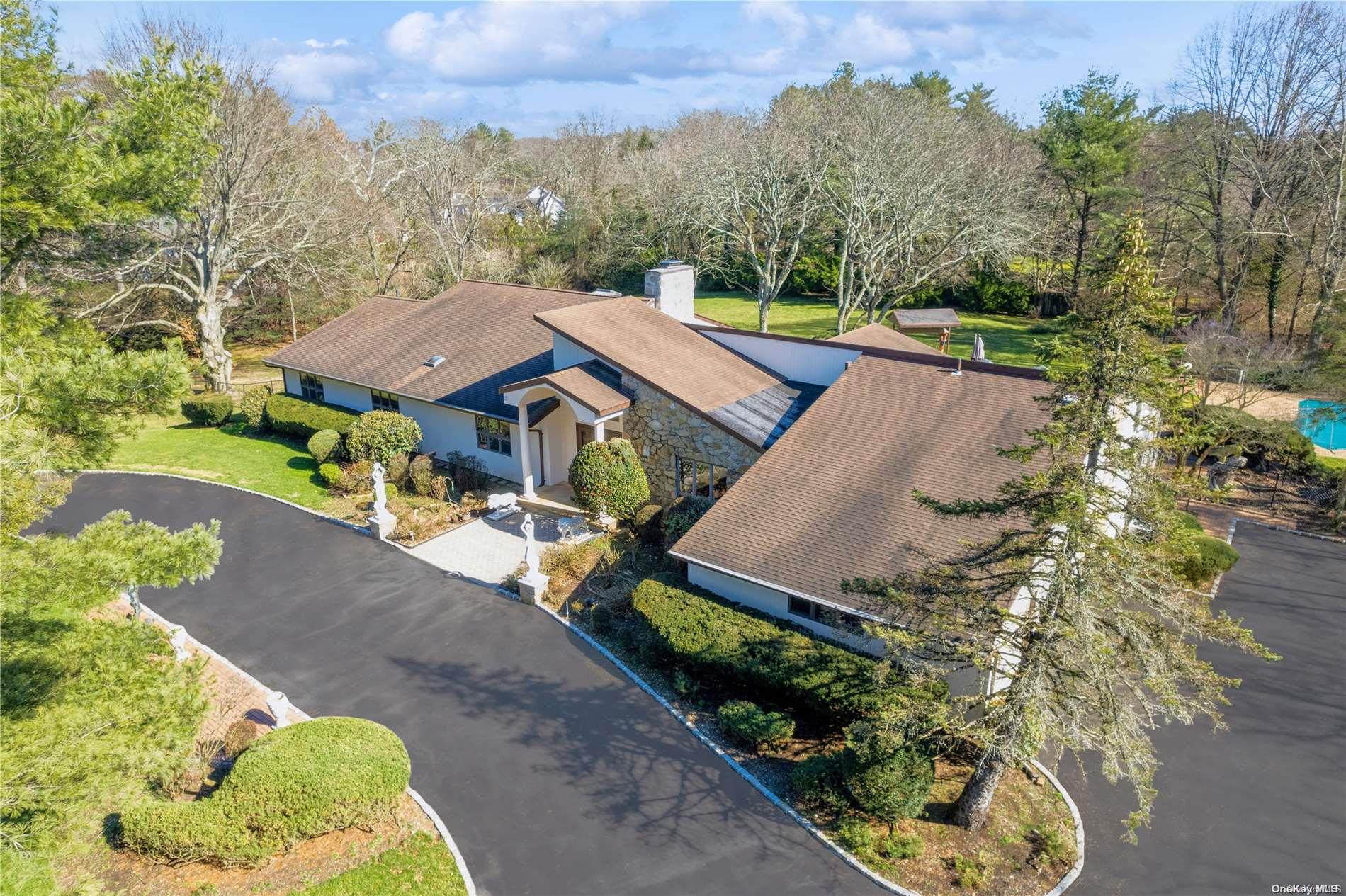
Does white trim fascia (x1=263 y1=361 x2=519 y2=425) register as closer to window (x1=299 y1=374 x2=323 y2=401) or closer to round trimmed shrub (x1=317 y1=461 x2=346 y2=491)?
window (x1=299 y1=374 x2=323 y2=401)

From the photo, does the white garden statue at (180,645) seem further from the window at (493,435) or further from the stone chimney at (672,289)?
the stone chimney at (672,289)

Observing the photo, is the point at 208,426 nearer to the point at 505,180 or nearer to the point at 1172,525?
the point at 1172,525

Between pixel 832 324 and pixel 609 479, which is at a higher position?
pixel 832 324

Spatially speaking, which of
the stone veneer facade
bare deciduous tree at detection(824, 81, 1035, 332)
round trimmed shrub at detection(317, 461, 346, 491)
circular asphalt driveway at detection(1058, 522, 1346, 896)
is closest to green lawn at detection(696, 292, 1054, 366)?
bare deciduous tree at detection(824, 81, 1035, 332)

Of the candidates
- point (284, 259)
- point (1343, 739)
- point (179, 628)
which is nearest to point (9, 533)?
point (179, 628)

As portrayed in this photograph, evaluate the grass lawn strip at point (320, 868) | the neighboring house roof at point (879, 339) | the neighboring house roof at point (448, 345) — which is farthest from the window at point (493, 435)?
the grass lawn strip at point (320, 868)

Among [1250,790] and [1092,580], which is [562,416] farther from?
[1250,790]

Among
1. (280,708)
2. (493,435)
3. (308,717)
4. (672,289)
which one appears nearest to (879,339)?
(672,289)
